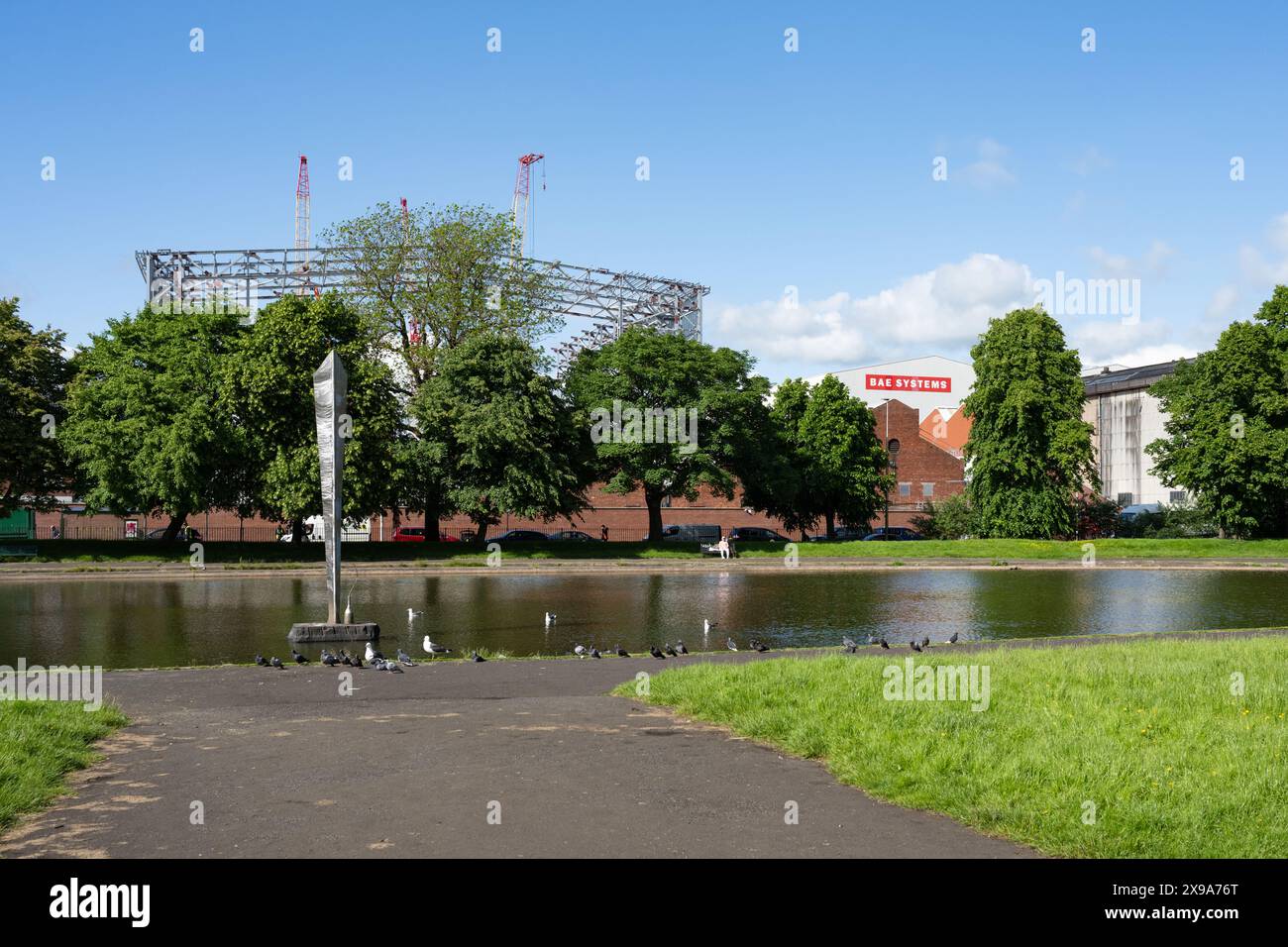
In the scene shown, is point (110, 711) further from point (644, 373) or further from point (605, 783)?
point (644, 373)

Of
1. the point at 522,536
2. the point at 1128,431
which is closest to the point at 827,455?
the point at 522,536

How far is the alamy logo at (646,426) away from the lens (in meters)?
57.9

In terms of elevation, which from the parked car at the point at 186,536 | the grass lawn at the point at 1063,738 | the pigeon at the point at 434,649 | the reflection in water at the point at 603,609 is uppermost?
the parked car at the point at 186,536

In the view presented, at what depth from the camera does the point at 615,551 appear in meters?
55.9

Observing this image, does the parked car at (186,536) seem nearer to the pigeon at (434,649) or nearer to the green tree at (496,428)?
the green tree at (496,428)

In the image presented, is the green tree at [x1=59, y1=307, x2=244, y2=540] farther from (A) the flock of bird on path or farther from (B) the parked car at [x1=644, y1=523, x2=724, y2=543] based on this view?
(B) the parked car at [x1=644, y1=523, x2=724, y2=543]

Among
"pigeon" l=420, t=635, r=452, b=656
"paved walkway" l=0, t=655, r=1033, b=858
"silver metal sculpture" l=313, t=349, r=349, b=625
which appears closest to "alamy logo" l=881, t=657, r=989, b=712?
"paved walkway" l=0, t=655, r=1033, b=858

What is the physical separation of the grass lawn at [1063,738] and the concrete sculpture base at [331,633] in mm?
9300

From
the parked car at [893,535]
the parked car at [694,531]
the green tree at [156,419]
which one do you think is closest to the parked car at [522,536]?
the parked car at [694,531]

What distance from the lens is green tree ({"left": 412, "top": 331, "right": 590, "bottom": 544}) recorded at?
52312 mm

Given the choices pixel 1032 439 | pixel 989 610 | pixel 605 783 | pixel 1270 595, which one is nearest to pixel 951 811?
pixel 605 783

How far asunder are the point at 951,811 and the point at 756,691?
470 centimetres

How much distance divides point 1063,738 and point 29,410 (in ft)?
170
